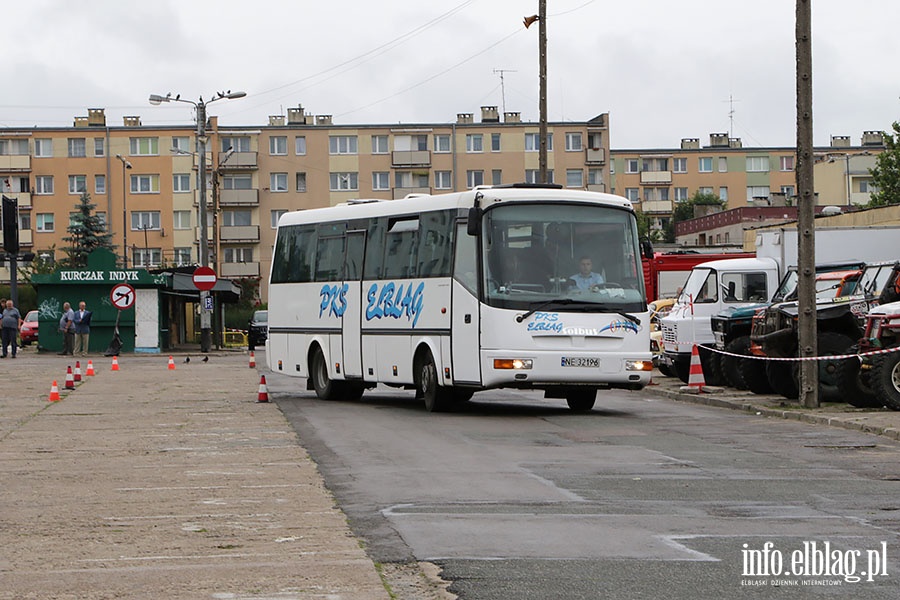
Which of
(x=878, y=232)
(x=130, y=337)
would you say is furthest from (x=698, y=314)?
(x=130, y=337)

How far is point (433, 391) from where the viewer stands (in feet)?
70.6

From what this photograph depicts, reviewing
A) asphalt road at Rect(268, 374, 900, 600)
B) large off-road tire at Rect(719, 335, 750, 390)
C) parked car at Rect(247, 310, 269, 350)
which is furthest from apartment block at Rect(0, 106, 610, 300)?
asphalt road at Rect(268, 374, 900, 600)

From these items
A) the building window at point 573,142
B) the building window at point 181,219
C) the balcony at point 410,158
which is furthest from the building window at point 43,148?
the building window at point 573,142

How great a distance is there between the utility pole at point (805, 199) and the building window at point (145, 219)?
86166mm

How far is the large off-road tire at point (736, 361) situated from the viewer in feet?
85.7

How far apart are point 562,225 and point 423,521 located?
1125 cm

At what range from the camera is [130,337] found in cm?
5247

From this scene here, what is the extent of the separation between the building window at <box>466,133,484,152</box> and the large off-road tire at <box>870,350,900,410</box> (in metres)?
84.1

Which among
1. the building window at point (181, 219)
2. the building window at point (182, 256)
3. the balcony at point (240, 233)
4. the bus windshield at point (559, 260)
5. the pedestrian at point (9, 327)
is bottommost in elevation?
the pedestrian at point (9, 327)

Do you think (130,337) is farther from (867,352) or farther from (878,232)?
(867,352)

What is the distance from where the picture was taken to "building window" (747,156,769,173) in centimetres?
12500

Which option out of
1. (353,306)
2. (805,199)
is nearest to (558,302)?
(805,199)

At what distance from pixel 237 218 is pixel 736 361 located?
80.3 m

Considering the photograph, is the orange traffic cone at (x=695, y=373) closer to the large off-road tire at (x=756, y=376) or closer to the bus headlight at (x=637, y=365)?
the large off-road tire at (x=756, y=376)
